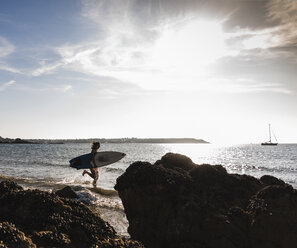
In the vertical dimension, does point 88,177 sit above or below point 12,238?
below

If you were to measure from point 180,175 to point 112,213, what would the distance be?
5282 mm

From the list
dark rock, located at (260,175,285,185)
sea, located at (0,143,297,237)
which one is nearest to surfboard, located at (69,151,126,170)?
sea, located at (0,143,297,237)

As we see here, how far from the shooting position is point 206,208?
19.2ft

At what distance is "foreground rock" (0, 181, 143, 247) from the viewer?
111 inches

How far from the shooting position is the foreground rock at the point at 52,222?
2826mm

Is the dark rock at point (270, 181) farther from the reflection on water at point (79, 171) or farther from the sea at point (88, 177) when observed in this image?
the reflection on water at point (79, 171)

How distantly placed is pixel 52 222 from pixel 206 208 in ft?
12.4

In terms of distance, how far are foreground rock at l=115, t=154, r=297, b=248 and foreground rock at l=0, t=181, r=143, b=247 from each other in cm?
260

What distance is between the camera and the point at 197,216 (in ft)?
18.6

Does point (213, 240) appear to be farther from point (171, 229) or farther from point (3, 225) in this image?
point (3, 225)

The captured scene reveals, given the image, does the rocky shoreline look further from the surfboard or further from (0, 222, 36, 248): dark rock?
the surfboard

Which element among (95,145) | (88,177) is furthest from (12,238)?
(88,177)

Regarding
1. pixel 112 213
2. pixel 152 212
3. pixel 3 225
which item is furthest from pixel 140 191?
pixel 112 213

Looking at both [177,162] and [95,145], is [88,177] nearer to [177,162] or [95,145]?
[95,145]
